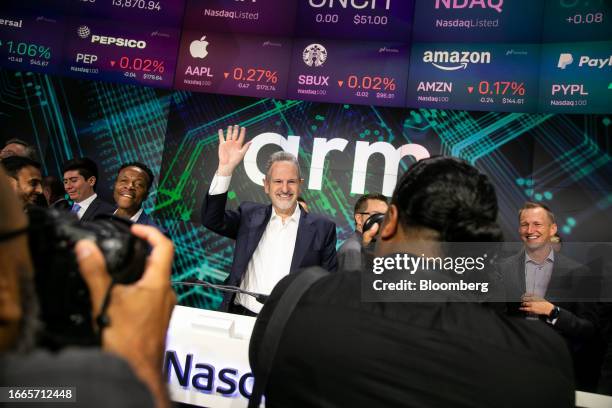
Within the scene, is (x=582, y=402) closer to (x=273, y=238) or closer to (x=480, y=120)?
(x=273, y=238)

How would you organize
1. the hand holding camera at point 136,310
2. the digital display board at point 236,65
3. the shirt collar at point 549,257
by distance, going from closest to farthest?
the hand holding camera at point 136,310 < the shirt collar at point 549,257 < the digital display board at point 236,65

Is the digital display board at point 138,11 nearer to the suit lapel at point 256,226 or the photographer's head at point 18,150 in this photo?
the photographer's head at point 18,150

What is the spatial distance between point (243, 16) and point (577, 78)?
3.18 m

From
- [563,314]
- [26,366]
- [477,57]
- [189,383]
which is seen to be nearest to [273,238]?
[189,383]

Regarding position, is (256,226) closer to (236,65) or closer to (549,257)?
(549,257)

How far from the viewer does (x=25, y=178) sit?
250 centimetres

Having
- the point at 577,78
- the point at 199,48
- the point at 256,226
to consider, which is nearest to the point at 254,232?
the point at 256,226

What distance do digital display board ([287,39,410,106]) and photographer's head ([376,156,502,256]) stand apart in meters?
3.66

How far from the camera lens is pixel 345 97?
4.48m

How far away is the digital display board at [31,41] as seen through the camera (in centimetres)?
464

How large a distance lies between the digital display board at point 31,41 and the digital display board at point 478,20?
3568mm

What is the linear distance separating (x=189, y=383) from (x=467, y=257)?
110cm

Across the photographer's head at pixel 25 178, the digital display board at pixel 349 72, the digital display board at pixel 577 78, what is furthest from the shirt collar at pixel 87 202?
the digital display board at pixel 577 78

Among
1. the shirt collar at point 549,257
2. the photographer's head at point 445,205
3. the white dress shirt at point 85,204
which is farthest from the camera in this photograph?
the white dress shirt at point 85,204
